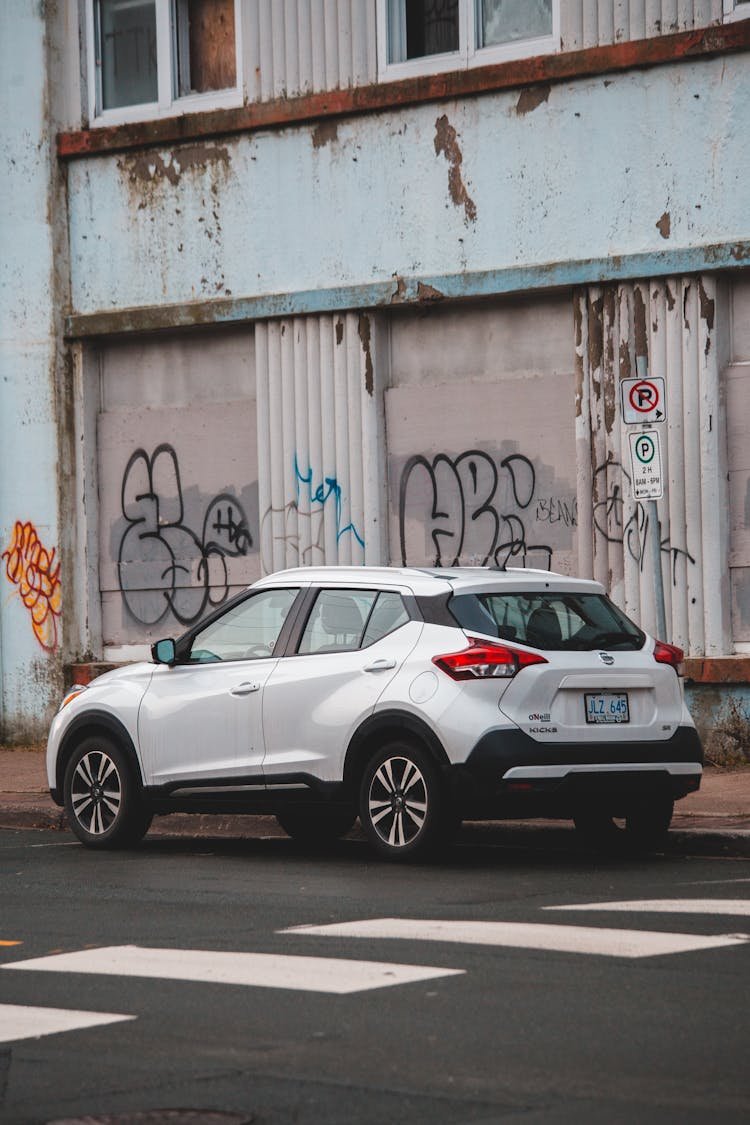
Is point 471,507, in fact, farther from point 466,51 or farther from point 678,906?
point 678,906

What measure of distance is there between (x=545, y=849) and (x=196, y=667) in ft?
7.67

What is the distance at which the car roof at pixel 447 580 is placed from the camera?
11172 millimetres

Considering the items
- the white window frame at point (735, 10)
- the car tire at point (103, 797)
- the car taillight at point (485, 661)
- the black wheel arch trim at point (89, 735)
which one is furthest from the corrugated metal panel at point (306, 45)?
the car taillight at point (485, 661)

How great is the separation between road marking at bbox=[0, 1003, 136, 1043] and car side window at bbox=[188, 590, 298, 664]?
5.02 meters

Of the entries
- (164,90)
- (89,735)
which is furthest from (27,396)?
(89,735)

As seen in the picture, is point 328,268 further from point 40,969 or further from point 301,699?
point 40,969

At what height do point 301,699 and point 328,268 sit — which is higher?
point 328,268

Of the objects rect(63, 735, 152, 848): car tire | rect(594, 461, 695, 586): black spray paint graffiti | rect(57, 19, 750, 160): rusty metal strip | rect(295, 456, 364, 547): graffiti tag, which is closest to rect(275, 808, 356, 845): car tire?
rect(63, 735, 152, 848): car tire

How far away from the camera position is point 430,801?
10.7m

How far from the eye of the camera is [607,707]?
10938mm

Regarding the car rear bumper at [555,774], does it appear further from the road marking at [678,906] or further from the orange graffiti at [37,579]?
the orange graffiti at [37,579]

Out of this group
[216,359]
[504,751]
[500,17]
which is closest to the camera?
[504,751]

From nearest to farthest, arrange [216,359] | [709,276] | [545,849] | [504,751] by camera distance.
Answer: [504,751], [545,849], [709,276], [216,359]

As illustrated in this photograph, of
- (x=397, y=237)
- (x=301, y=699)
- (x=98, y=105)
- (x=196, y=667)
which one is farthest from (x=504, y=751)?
(x=98, y=105)
